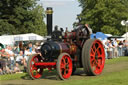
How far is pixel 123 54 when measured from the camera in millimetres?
22031

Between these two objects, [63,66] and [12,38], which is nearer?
[63,66]

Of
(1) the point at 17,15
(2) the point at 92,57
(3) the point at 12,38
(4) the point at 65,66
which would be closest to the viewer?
(4) the point at 65,66

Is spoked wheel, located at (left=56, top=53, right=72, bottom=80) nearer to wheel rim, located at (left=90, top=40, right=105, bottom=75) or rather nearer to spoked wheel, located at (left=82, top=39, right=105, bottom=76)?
spoked wheel, located at (left=82, top=39, right=105, bottom=76)

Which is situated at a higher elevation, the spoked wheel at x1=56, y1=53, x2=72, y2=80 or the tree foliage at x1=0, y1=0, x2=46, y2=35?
the tree foliage at x1=0, y1=0, x2=46, y2=35

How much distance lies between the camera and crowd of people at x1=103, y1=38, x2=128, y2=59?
761 inches

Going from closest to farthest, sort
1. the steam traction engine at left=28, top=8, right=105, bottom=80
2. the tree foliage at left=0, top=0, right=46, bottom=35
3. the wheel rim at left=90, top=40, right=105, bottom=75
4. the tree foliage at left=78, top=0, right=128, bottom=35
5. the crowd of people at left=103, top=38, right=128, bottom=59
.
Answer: the steam traction engine at left=28, top=8, right=105, bottom=80, the wheel rim at left=90, top=40, right=105, bottom=75, the crowd of people at left=103, top=38, right=128, bottom=59, the tree foliage at left=0, top=0, right=46, bottom=35, the tree foliage at left=78, top=0, right=128, bottom=35

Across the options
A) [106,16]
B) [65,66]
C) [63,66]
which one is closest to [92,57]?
[65,66]

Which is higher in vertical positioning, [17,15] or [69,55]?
[17,15]

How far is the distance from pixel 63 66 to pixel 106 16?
36.5 meters

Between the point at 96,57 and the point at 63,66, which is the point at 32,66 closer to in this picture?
the point at 63,66

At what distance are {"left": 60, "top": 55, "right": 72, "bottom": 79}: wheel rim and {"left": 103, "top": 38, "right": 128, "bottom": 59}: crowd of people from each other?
33.4 feet

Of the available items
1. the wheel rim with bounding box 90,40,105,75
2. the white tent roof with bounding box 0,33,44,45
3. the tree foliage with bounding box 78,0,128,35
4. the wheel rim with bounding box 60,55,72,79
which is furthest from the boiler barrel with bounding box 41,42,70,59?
the tree foliage with bounding box 78,0,128,35

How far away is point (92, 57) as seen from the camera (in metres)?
9.99

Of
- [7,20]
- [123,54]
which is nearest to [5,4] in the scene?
[7,20]
